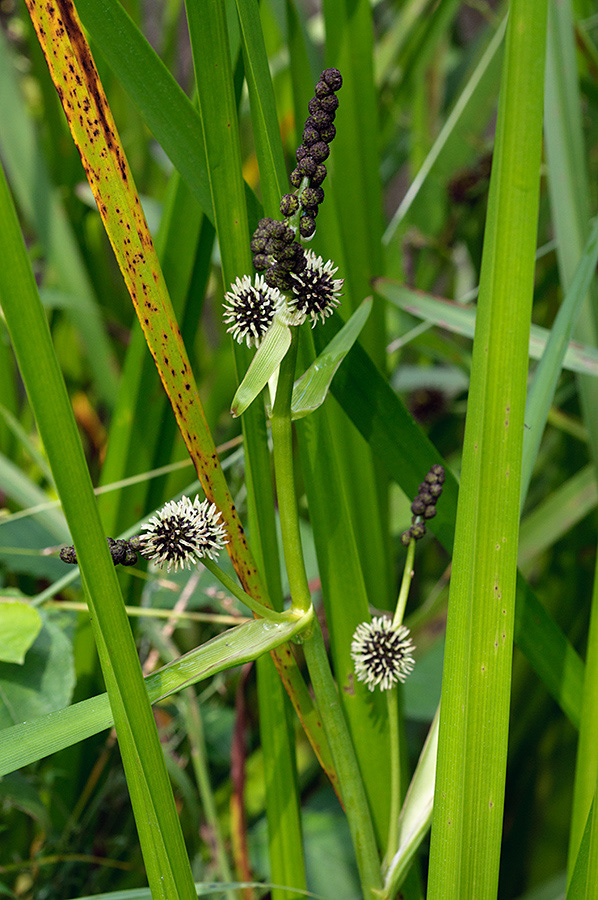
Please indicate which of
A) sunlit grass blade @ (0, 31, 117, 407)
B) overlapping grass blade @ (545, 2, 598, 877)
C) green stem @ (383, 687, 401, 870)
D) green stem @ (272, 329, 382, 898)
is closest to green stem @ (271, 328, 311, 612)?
green stem @ (272, 329, 382, 898)

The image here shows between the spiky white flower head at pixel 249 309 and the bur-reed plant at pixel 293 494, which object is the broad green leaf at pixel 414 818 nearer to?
the bur-reed plant at pixel 293 494

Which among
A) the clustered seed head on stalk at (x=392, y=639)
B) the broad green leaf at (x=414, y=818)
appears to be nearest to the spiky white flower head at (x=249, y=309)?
the clustered seed head on stalk at (x=392, y=639)

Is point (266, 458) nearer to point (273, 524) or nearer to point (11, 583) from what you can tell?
point (273, 524)

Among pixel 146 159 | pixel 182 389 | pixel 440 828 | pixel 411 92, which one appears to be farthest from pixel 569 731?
pixel 146 159

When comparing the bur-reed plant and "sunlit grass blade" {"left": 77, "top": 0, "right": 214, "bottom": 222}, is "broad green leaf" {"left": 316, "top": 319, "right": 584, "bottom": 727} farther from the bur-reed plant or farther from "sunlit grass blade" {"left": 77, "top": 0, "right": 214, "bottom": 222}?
"sunlit grass blade" {"left": 77, "top": 0, "right": 214, "bottom": 222}

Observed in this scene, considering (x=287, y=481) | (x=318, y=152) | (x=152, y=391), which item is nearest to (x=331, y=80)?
(x=318, y=152)

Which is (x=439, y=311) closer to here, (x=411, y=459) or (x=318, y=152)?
(x=411, y=459)
